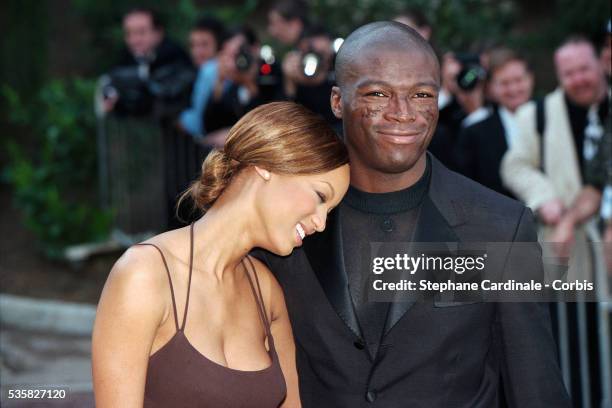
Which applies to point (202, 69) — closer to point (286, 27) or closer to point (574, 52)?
point (286, 27)

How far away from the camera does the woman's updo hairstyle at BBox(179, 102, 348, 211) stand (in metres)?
3.13

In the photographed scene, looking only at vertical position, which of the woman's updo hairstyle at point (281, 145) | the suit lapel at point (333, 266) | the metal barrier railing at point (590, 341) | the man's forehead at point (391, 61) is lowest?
the metal barrier railing at point (590, 341)

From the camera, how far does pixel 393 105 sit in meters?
3.12

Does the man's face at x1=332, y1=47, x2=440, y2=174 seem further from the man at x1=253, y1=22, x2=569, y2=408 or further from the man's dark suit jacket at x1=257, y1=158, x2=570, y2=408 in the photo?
the man's dark suit jacket at x1=257, y1=158, x2=570, y2=408

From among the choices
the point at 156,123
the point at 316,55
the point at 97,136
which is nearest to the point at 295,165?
the point at 316,55

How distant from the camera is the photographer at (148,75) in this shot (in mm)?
7832

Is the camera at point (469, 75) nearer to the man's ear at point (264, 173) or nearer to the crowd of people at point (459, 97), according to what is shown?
the crowd of people at point (459, 97)

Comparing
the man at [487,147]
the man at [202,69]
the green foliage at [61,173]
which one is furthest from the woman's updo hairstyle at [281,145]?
the green foliage at [61,173]

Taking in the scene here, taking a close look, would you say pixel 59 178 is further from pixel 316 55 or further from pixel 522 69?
pixel 522 69

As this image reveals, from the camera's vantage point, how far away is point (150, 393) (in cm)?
308

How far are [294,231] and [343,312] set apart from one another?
0.29m

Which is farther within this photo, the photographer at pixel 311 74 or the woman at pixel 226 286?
the photographer at pixel 311 74

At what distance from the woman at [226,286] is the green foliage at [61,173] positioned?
6.12m

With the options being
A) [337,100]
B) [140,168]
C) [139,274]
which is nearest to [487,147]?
[337,100]
